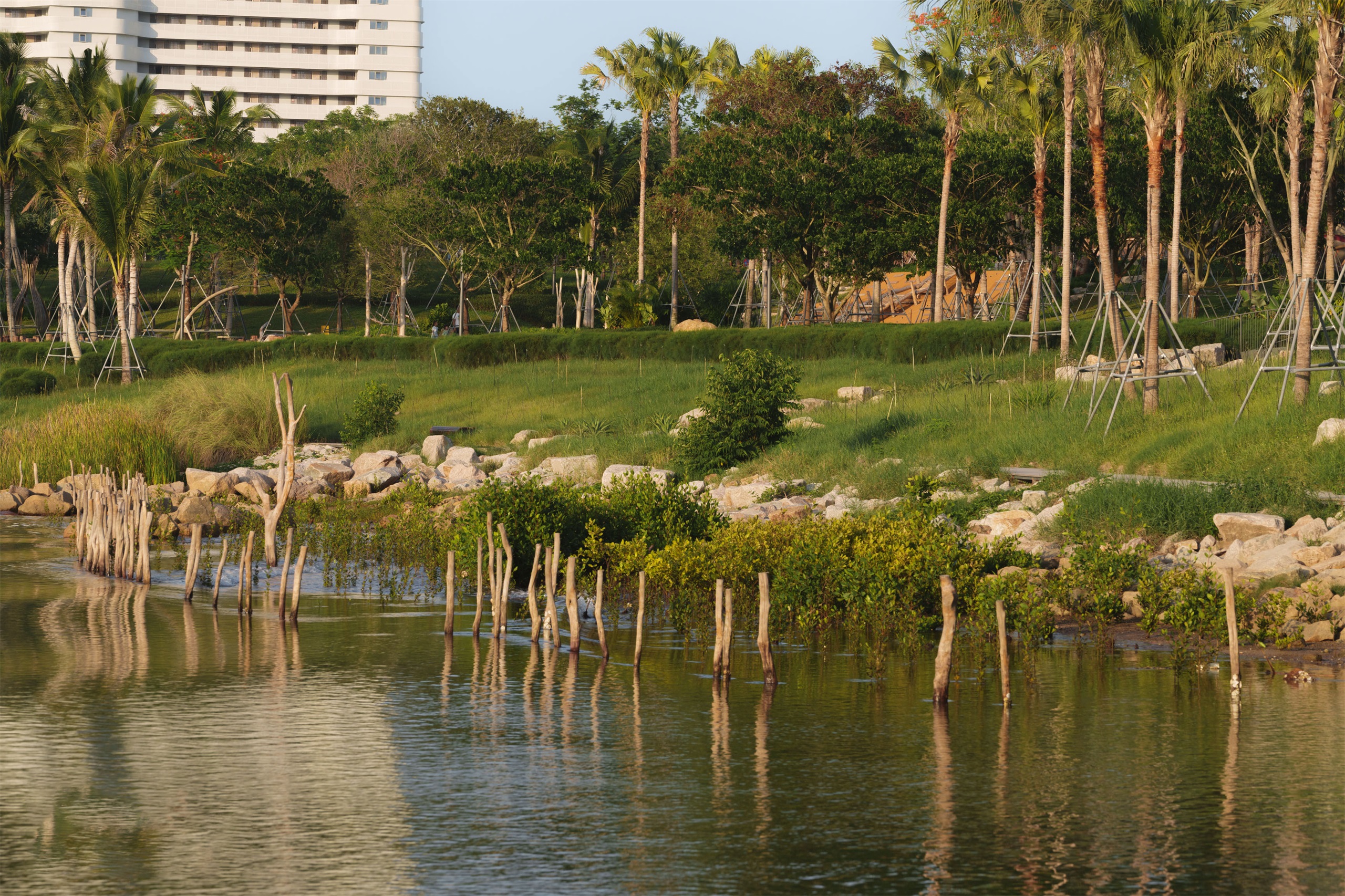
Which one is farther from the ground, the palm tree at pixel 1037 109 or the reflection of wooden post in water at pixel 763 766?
the palm tree at pixel 1037 109

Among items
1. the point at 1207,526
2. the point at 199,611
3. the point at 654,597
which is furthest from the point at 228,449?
the point at 1207,526

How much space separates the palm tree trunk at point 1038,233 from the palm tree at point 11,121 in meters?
39.8

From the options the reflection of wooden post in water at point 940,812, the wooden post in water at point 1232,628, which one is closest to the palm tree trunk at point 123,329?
the reflection of wooden post in water at point 940,812

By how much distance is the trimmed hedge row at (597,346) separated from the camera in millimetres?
46156

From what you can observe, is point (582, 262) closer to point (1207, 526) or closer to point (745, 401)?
point (745, 401)

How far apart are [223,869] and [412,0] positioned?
165082 mm

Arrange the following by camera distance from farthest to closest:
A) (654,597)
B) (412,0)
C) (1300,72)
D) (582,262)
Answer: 1. (412,0)
2. (582,262)
3. (1300,72)
4. (654,597)

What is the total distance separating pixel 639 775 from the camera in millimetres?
12086

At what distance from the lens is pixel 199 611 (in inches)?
819

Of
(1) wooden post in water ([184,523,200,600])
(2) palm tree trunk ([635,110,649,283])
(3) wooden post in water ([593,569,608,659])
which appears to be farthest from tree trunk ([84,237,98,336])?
(3) wooden post in water ([593,569,608,659])

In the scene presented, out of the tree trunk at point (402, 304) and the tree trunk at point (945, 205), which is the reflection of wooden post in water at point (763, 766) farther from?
the tree trunk at point (402, 304)

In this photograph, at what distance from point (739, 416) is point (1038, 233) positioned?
16.5 meters

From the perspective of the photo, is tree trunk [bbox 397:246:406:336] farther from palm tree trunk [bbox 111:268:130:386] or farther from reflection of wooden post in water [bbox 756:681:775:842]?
reflection of wooden post in water [bbox 756:681:775:842]

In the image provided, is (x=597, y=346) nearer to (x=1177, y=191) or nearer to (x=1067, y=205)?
(x=1067, y=205)
